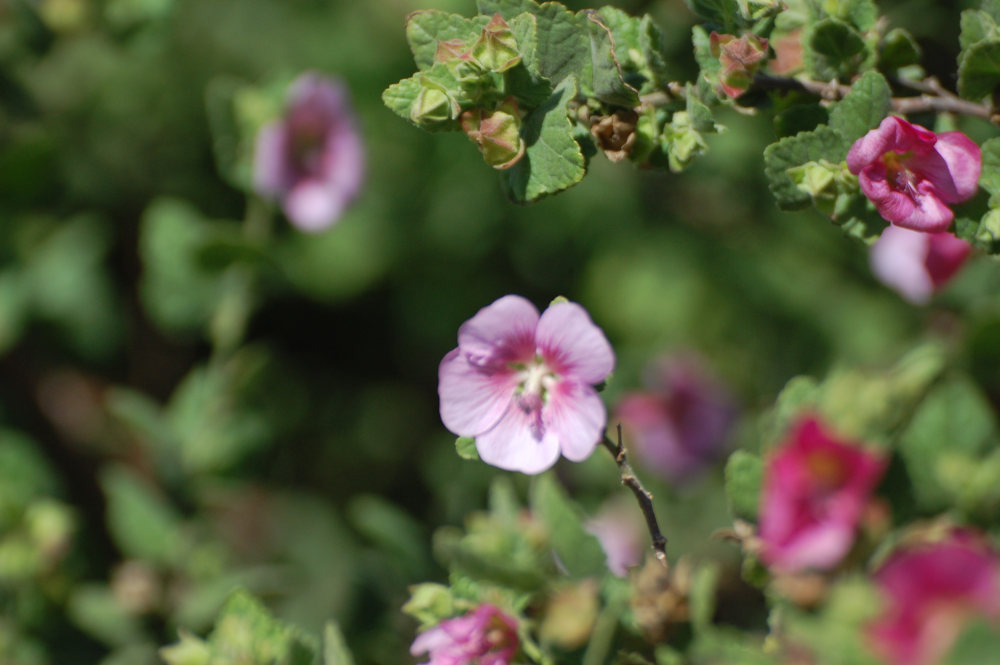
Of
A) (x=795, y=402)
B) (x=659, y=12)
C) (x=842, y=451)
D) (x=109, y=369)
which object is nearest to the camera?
(x=842, y=451)

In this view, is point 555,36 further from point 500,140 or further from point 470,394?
point 470,394

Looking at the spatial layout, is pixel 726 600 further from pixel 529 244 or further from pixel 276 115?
pixel 276 115

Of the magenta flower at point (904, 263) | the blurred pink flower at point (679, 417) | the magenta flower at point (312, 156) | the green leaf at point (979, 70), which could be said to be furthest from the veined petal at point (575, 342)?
the blurred pink flower at point (679, 417)

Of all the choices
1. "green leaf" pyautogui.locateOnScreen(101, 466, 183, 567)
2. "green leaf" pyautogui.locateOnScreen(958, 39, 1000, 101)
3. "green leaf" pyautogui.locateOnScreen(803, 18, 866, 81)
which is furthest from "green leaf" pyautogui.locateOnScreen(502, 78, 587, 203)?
"green leaf" pyautogui.locateOnScreen(101, 466, 183, 567)

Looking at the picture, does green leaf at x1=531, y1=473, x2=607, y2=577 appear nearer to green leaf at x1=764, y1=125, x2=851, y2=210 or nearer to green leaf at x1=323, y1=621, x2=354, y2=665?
green leaf at x1=323, y1=621, x2=354, y2=665

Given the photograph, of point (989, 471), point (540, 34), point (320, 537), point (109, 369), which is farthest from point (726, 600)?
point (109, 369)

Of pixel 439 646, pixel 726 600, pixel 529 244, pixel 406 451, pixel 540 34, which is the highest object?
pixel 540 34

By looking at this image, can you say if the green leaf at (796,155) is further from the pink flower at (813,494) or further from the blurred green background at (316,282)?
the blurred green background at (316,282)

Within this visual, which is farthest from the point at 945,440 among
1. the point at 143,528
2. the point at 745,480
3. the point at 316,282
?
the point at 316,282
